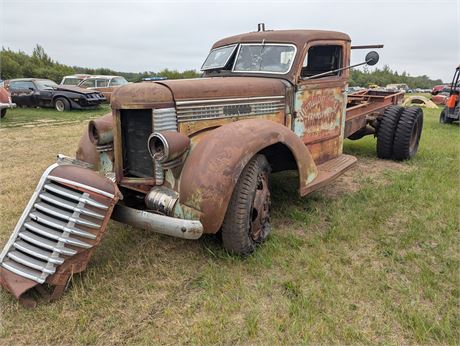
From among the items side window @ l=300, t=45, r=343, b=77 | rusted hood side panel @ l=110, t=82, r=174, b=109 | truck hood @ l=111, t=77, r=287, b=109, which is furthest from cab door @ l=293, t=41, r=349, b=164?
rusted hood side panel @ l=110, t=82, r=174, b=109

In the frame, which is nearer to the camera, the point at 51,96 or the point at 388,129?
the point at 388,129

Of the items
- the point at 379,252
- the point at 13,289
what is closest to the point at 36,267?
the point at 13,289

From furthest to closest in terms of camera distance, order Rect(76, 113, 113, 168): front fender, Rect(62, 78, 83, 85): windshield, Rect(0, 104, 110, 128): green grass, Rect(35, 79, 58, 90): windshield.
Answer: Rect(62, 78, 83, 85): windshield → Rect(35, 79, 58, 90): windshield → Rect(0, 104, 110, 128): green grass → Rect(76, 113, 113, 168): front fender

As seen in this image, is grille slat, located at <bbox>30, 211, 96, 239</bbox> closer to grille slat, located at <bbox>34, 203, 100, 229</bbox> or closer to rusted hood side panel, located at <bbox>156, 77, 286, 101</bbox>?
grille slat, located at <bbox>34, 203, 100, 229</bbox>

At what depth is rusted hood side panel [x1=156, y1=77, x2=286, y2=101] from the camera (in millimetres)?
3160

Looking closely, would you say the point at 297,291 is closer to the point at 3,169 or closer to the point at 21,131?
the point at 3,169

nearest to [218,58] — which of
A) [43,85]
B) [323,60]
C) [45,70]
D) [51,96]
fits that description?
[323,60]

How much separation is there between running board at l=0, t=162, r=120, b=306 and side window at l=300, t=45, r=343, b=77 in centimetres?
302

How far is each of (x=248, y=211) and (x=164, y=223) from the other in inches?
26.9

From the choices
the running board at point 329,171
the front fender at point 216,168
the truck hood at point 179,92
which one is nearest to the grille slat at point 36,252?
the front fender at point 216,168

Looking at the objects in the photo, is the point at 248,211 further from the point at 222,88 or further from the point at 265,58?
the point at 265,58

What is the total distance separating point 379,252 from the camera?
3.36m

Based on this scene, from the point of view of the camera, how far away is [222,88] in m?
3.43

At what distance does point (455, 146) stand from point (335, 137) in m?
4.39
